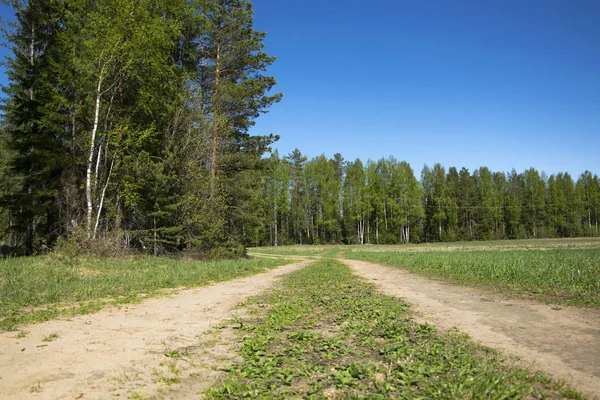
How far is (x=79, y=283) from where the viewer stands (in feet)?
34.4

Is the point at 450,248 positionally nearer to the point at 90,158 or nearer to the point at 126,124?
the point at 126,124

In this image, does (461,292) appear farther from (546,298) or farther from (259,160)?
(259,160)

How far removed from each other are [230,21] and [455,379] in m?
26.4

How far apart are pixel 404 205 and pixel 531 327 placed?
223ft

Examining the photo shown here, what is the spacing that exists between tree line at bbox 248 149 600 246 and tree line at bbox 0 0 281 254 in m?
41.6

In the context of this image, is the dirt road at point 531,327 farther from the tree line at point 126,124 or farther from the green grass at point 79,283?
the tree line at point 126,124

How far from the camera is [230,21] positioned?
24.4 metres

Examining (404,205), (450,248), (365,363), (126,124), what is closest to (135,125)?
(126,124)

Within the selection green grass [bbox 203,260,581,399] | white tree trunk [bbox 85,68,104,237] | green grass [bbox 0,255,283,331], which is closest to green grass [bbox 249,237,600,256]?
white tree trunk [bbox 85,68,104,237]

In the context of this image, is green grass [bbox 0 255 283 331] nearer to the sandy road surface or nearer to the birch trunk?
the sandy road surface

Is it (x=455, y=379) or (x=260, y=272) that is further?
(x=260, y=272)

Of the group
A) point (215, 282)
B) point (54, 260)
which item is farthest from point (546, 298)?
point (54, 260)

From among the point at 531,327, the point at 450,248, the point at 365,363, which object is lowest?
the point at 450,248

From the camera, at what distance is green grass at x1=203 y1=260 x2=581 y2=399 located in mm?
3514
